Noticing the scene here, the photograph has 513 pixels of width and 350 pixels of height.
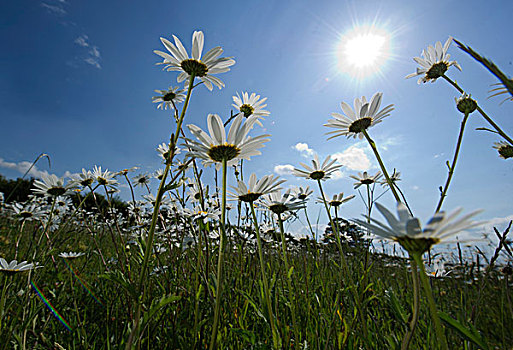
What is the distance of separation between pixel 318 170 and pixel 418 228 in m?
1.23

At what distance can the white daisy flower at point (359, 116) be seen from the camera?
4.55 feet

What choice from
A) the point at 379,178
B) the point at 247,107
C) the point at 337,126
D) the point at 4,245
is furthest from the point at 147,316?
the point at 4,245

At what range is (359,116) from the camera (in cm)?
144

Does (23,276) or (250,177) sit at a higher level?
(250,177)

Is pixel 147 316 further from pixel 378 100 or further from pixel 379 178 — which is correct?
pixel 379 178

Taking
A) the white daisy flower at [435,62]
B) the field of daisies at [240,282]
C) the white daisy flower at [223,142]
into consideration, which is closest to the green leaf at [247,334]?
the field of daisies at [240,282]

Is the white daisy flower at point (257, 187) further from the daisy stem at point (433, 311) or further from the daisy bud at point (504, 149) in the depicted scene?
the daisy bud at point (504, 149)

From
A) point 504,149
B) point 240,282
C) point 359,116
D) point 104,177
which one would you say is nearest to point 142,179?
point 104,177

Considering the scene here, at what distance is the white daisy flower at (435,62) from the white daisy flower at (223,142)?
1.49 m

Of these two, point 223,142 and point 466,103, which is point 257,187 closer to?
point 223,142

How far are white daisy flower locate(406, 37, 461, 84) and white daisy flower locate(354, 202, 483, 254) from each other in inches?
62.7

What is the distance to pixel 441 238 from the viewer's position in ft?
1.92

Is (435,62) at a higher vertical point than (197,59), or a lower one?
higher

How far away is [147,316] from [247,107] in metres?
2.07
